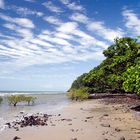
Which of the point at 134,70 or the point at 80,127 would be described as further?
the point at 134,70

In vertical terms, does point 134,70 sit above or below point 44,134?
above

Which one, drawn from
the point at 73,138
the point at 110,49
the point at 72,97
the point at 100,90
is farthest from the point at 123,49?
the point at 73,138

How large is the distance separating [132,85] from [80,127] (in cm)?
867

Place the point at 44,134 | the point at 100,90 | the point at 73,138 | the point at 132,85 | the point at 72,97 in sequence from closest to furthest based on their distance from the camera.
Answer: the point at 73,138 → the point at 44,134 → the point at 132,85 → the point at 72,97 → the point at 100,90

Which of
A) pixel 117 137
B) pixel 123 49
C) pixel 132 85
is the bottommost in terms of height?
pixel 117 137

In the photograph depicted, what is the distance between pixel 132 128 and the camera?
16.9 m

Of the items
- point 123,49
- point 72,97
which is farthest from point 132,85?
point 72,97

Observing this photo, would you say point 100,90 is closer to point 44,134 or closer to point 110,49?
point 110,49

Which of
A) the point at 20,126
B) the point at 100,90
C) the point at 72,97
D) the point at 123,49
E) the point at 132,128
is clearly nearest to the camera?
the point at 132,128

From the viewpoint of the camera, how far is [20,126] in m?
18.4

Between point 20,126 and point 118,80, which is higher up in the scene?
point 118,80

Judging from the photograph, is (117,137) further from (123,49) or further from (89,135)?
(123,49)

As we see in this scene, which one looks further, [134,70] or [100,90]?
[100,90]

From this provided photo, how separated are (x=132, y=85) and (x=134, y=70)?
1085mm
